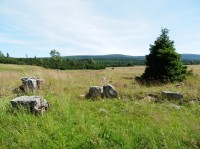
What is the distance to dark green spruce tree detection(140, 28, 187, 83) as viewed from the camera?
67.5 ft

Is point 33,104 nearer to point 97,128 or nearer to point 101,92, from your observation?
point 97,128

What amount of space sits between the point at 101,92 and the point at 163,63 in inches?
382

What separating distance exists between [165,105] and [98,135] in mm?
4681

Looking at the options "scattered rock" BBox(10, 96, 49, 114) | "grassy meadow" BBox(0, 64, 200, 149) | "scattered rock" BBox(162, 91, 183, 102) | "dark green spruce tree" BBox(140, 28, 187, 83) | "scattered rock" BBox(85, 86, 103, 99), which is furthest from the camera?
"dark green spruce tree" BBox(140, 28, 187, 83)


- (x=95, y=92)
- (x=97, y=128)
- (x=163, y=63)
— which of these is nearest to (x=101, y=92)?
(x=95, y=92)

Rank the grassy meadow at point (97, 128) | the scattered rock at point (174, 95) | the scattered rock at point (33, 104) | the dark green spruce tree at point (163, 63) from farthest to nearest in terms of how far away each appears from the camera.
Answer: the dark green spruce tree at point (163, 63), the scattered rock at point (174, 95), the scattered rock at point (33, 104), the grassy meadow at point (97, 128)

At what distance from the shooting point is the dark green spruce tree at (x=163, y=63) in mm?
20562

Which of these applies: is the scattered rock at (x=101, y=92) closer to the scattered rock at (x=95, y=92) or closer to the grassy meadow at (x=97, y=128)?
the scattered rock at (x=95, y=92)

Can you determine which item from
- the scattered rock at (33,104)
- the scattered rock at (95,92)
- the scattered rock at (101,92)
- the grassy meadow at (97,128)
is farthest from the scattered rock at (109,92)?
the scattered rock at (33,104)

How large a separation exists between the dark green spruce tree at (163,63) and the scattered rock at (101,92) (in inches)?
333

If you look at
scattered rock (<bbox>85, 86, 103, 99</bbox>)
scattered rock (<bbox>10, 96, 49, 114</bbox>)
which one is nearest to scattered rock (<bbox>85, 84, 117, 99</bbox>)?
scattered rock (<bbox>85, 86, 103, 99</bbox>)

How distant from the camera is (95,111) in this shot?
9.48m

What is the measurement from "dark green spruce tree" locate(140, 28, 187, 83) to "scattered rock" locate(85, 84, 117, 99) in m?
8.45

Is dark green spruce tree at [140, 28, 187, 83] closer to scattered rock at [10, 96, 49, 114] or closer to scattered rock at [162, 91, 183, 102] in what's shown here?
scattered rock at [162, 91, 183, 102]
